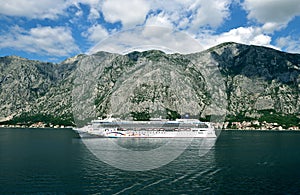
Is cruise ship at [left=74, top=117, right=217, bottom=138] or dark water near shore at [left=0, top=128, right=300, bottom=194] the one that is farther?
cruise ship at [left=74, top=117, right=217, bottom=138]

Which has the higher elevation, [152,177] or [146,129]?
[146,129]

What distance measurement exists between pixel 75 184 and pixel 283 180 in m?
37.8

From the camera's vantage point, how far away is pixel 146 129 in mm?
146125

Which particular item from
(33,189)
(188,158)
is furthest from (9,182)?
(188,158)

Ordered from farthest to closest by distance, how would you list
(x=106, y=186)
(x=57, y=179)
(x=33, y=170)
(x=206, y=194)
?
1. (x=33, y=170)
2. (x=57, y=179)
3. (x=106, y=186)
4. (x=206, y=194)

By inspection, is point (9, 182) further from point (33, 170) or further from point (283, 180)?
point (283, 180)

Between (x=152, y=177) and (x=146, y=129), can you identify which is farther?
(x=146, y=129)

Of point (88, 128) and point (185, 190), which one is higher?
point (88, 128)

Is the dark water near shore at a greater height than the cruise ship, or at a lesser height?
lesser

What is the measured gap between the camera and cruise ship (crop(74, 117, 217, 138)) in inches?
5492

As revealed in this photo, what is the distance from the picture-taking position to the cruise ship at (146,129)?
140m

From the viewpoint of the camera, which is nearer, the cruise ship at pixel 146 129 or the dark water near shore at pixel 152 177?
the dark water near shore at pixel 152 177

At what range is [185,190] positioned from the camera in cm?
4038

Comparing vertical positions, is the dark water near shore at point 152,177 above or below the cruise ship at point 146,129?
below
